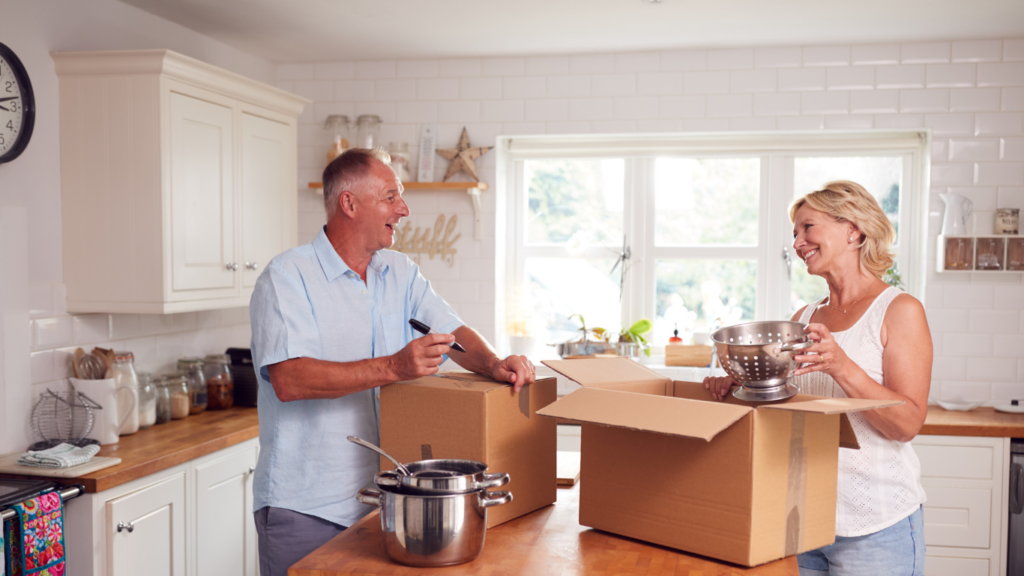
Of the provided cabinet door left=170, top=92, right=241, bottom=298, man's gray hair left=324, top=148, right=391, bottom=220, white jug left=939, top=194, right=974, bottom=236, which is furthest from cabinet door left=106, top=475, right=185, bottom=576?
white jug left=939, top=194, right=974, bottom=236

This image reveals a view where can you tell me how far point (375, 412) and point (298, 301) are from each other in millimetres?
354

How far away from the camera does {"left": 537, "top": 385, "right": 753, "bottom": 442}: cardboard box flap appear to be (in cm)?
119

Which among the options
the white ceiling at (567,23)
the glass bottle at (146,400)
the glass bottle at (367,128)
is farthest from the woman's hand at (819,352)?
the glass bottle at (367,128)

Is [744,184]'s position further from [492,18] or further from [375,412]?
[375,412]

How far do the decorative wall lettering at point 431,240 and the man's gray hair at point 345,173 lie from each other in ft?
6.59

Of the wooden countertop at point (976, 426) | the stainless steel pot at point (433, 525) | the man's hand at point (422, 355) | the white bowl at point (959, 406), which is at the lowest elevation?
the wooden countertop at point (976, 426)

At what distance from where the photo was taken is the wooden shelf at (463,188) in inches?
151

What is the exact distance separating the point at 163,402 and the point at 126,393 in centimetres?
25

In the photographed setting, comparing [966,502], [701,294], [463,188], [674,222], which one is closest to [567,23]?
[463,188]

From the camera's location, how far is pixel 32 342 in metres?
2.61

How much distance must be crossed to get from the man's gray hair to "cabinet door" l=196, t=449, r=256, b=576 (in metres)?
1.32

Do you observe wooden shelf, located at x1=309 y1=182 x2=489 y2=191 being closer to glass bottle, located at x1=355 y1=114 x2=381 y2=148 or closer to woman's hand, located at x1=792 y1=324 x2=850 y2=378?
glass bottle, located at x1=355 y1=114 x2=381 y2=148

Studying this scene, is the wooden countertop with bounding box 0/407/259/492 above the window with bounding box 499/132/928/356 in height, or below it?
below

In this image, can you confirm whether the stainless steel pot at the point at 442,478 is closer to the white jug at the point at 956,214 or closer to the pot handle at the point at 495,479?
the pot handle at the point at 495,479
